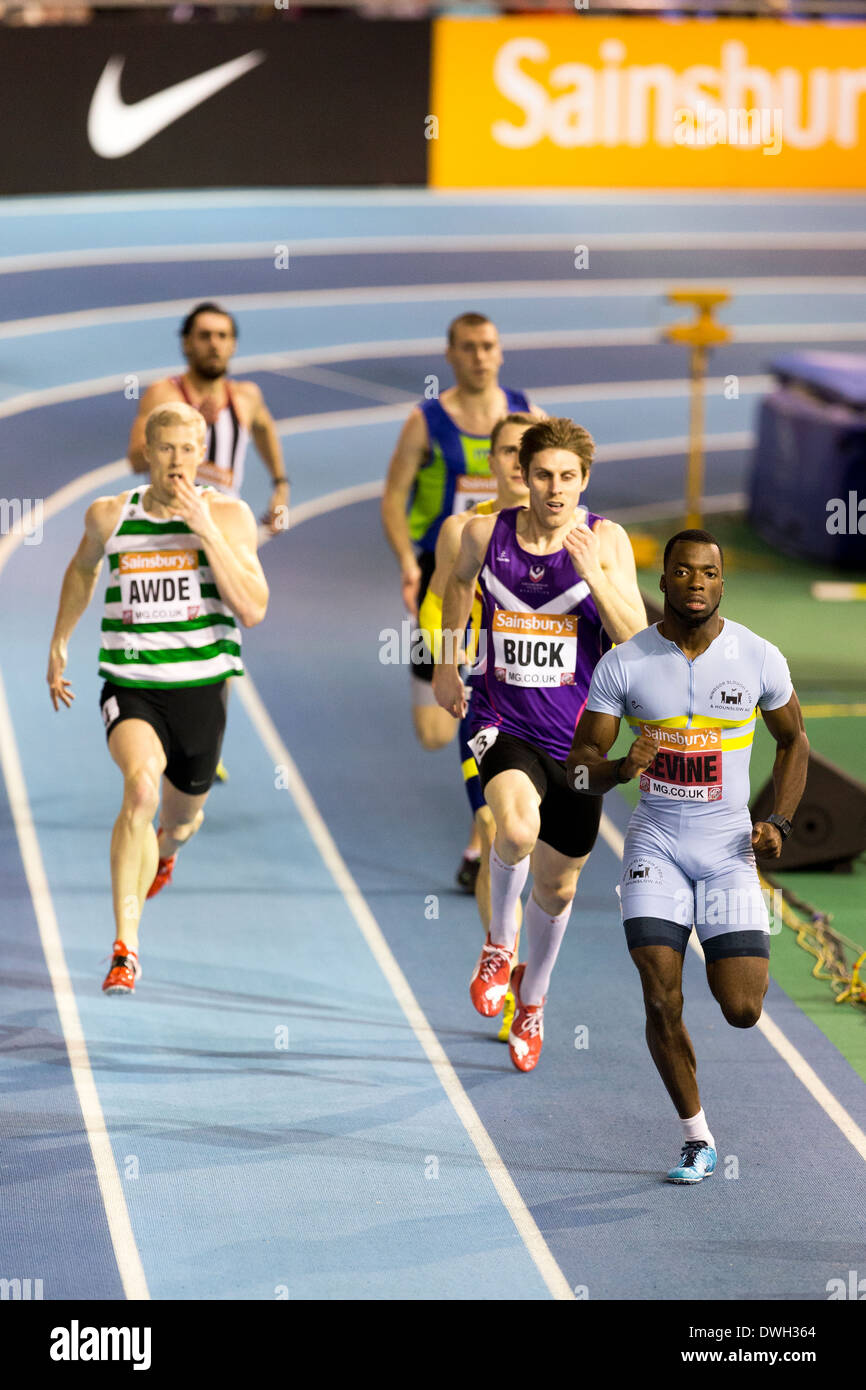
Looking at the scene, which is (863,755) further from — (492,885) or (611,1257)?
(611,1257)

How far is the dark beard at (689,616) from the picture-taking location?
545 cm

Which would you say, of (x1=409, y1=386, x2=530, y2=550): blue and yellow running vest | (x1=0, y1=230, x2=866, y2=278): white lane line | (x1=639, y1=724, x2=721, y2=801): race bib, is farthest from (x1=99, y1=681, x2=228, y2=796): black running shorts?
(x1=0, y1=230, x2=866, y2=278): white lane line

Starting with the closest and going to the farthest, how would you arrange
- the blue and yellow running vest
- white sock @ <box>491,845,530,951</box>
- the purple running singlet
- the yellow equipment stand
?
1. the purple running singlet
2. white sock @ <box>491,845,530,951</box>
3. the blue and yellow running vest
4. the yellow equipment stand

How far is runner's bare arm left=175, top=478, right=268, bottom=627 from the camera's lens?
21.6 ft

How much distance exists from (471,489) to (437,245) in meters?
17.0

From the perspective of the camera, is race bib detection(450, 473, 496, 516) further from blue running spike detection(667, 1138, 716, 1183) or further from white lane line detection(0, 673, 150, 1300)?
blue running spike detection(667, 1138, 716, 1183)

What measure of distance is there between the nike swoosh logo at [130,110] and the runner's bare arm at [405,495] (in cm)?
851

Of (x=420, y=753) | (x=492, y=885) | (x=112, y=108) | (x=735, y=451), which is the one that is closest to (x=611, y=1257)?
(x=492, y=885)

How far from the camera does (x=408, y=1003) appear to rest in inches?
290

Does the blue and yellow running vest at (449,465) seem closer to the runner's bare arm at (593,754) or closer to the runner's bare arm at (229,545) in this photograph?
the runner's bare arm at (229,545)

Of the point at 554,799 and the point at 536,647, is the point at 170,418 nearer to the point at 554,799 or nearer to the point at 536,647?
the point at 536,647

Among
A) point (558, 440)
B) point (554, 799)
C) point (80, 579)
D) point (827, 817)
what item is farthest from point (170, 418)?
point (827, 817)

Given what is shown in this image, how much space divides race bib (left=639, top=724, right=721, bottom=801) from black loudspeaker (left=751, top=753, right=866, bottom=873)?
3104 millimetres

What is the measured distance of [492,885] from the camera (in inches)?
256
